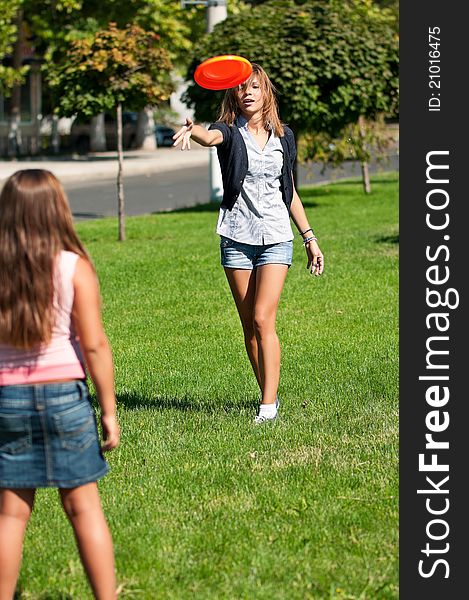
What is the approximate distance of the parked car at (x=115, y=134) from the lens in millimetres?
47594

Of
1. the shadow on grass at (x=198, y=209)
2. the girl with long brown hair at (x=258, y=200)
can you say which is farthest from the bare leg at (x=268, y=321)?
the shadow on grass at (x=198, y=209)

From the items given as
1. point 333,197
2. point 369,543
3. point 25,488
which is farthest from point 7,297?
point 333,197

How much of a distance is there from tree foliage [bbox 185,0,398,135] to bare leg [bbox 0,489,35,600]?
16085mm

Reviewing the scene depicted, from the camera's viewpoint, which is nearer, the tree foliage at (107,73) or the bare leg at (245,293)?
the bare leg at (245,293)

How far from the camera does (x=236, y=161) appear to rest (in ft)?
20.6

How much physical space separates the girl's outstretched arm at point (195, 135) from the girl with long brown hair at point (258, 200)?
0.16 feet

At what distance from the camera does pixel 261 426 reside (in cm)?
642

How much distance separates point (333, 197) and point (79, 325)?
20.4 metres

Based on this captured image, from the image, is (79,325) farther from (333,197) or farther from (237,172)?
(333,197)

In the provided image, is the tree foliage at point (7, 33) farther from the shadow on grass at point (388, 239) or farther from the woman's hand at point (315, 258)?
the woman's hand at point (315, 258)

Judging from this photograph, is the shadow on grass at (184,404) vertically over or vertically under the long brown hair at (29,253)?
under

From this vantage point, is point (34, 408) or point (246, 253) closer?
point (34, 408)

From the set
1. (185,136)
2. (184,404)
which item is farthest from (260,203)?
(184,404)

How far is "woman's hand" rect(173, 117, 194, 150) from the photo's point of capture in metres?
5.55
